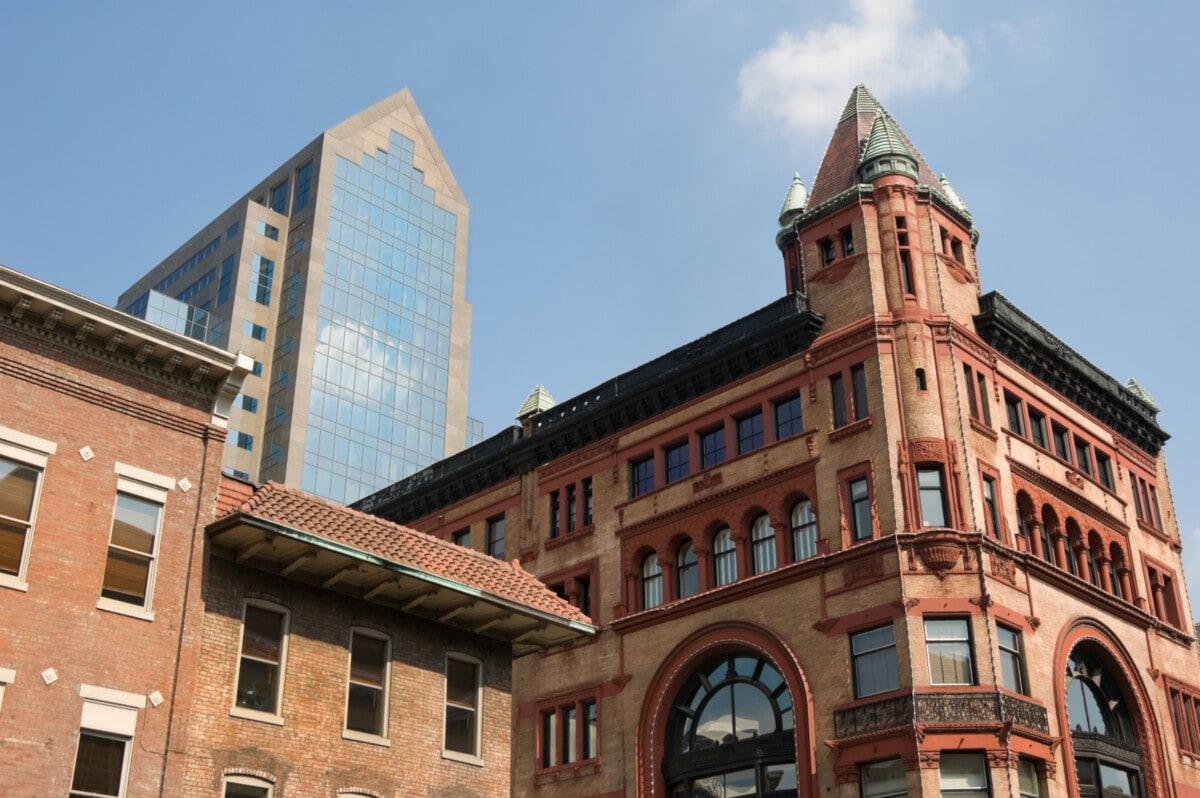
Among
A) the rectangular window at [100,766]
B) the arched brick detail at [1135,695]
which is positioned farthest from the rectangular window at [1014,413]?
the rectangular window at [100,766]

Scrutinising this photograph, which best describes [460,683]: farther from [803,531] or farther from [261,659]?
[803,531]

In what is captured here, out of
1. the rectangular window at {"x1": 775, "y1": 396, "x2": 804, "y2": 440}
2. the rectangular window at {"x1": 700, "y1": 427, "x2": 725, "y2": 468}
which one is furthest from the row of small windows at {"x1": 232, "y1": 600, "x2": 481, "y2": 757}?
the rectangular window at {"x1": 700, "y1": 427, "x2": 725, "y2": 468}

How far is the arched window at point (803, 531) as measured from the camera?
42.2m

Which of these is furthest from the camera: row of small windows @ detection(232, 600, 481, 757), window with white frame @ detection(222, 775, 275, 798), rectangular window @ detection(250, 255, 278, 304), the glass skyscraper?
rectangular window @ detection(250, 255, 278, 304)

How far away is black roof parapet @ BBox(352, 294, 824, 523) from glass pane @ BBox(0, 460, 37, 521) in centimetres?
2740

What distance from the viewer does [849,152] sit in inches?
1955

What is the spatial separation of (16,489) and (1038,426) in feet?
116

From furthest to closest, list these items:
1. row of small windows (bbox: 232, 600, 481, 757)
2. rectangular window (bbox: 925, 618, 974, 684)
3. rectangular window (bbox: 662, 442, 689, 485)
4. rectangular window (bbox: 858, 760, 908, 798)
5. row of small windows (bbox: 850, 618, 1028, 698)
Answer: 1. rectangular window (bbox: 662, 442, 689, 485)
2. row of small windows (bbox: 850, 618, 1028, 698)
3. rectangular window (bbox: 925, 618, 974, 684)
4. rectangular window (bbox: 858, 760, 908, 798)
5. row of small windows (bbox: 232, 600, 481, 757)

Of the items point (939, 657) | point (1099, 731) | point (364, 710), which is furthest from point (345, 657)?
point (1099, 731)

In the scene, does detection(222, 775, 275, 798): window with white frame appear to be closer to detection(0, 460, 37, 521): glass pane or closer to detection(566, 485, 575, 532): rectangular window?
detection(0, 460, 37, 521): glass pane

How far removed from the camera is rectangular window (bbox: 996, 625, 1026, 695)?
1515 inches

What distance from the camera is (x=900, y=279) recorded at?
43.6m

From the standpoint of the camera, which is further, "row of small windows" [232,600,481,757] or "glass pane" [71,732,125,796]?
"row of small windows" [232,600,481,757]

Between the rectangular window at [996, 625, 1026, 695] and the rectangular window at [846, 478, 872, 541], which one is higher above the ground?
the rectangular window at [846, 478, 872, 541]
